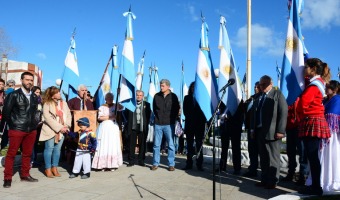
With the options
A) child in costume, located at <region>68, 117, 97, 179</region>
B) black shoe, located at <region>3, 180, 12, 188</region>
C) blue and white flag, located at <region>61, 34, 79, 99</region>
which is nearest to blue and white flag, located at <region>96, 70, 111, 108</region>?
blue and white flag, located at <region>61, 34, 79, 99</region>

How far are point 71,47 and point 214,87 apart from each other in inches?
208

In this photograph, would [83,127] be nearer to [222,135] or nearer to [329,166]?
[222,135]

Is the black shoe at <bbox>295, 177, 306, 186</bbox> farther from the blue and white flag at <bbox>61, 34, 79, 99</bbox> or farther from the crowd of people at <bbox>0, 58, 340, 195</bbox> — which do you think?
the blue and white flag at <bbox>61, 34, 79, 99</bbox>

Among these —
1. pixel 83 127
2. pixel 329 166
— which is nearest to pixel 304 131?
pixel 329 166

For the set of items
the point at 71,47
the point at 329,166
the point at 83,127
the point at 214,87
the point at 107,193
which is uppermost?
the point at 71,47

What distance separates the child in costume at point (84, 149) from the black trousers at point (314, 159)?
437 centimetres

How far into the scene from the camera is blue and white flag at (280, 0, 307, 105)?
579 centimetres

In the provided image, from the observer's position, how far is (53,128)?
248 inches

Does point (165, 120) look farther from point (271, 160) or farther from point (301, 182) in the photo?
point (301, 182)

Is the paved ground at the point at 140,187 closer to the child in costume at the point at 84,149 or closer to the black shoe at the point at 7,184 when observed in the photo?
the black shoe at the point at 7,184

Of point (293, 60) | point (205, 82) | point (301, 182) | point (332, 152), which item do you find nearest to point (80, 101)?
point (205, 82)

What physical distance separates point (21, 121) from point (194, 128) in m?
3.94

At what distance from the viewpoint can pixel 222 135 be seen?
288 inches

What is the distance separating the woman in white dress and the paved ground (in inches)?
10.9
